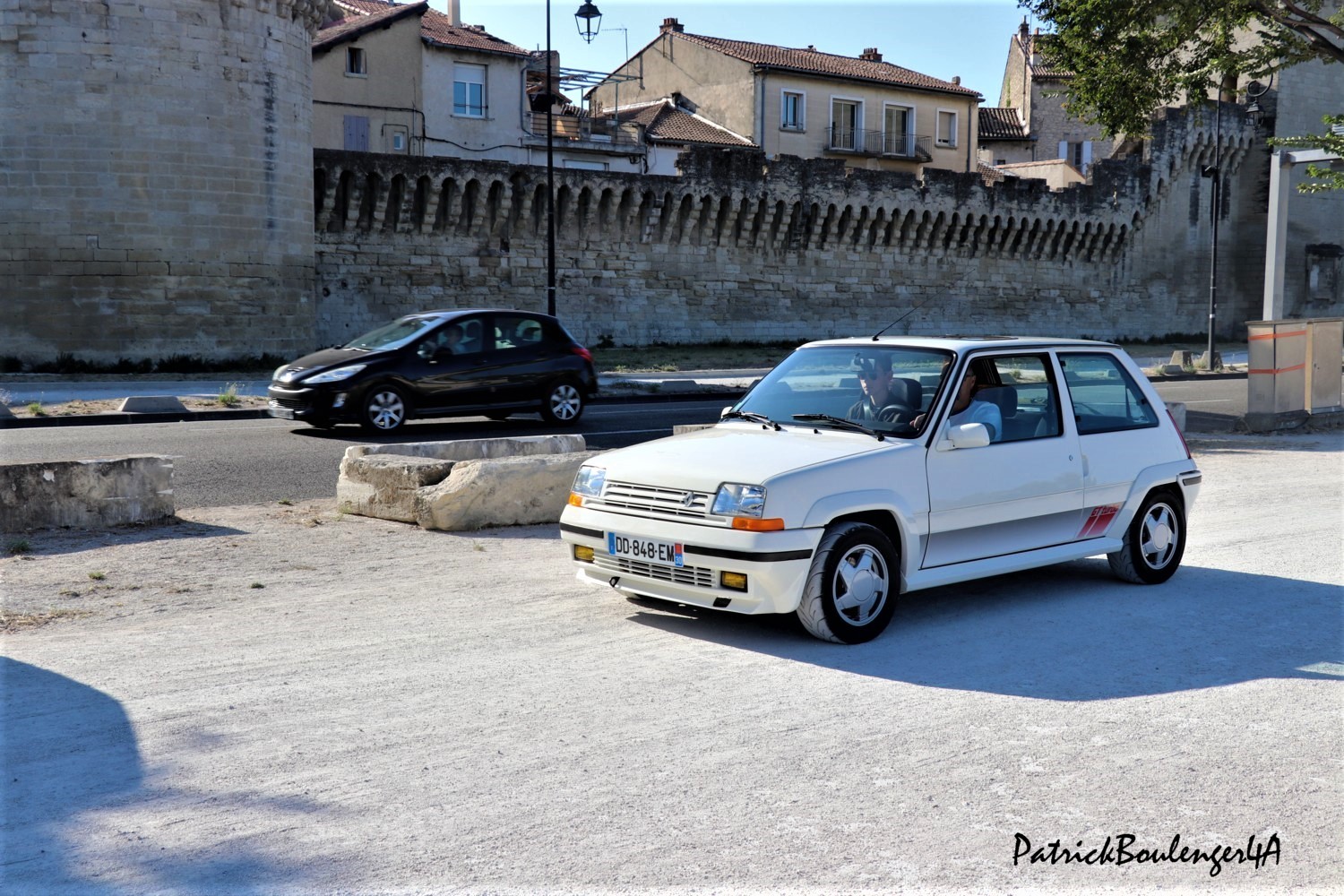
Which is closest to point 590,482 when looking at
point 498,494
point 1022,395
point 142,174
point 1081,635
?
point 1022,395

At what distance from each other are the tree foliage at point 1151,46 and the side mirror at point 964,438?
1494 cm

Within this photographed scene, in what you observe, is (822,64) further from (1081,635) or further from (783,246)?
(1081,635)

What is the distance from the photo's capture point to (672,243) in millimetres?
36875

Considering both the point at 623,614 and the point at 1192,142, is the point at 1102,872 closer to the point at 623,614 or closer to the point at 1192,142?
the point at 623,614

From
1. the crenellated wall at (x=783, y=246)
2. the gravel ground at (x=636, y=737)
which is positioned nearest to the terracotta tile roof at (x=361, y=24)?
the crenellated wall at (x=783, y=246)

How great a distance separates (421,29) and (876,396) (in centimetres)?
4017

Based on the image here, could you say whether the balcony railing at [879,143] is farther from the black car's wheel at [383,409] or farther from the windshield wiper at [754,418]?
the windshield wiper at [754,418]

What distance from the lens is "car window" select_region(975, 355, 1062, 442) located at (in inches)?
248

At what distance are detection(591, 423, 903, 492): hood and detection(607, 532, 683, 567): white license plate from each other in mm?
263

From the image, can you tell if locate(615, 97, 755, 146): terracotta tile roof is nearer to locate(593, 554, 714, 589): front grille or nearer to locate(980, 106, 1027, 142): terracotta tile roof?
locate(980, 106, 1027, 142): terracotta tile roof

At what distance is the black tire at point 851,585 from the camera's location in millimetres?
5363

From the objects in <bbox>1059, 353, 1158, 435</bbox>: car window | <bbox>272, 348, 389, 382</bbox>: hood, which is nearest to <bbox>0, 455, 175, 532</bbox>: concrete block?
<bbox>1059, 353, 1158, 435</bbox>: car window

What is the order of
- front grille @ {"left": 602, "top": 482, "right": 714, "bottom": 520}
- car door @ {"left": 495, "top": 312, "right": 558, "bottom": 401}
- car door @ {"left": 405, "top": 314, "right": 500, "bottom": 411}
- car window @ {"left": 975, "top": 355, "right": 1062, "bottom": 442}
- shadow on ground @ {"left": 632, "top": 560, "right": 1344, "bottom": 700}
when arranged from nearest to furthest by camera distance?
1. shadow on ground @ {"left": 632, "top": 560, "right": 1344, "bottom": 700}
2. front grille @ {"left": 602, "top": 482, "right": 714, "bottom": 520}
3. car window @ {"left": 975, "top": 355, "right": 1062, "bottom": 442}
4. car door @ {"left": 405, "top": 314, "right": 500, "bottom": 411}
5. car door @ {"left": 495, "top": 312, "right": 558, "bottom": 401}

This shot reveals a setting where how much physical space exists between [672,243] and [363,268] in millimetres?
9637
